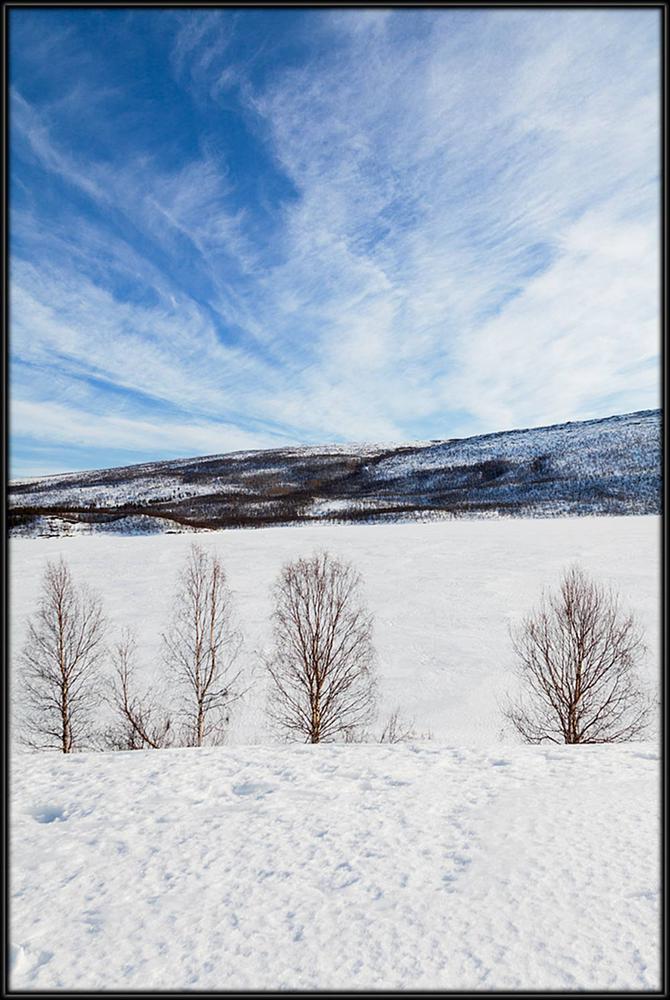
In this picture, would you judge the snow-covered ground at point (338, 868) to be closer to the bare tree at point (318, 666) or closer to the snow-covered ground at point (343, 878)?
the snow-covered ground at point (343, 878)

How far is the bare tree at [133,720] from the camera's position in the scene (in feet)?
70.3

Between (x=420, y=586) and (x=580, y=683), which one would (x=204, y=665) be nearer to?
(x=420, y=586)

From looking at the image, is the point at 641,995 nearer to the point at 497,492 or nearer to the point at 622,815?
the point at 622,815

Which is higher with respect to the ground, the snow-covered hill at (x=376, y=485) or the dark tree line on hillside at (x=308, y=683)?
the snow-covered hill at (x=376, y=485)

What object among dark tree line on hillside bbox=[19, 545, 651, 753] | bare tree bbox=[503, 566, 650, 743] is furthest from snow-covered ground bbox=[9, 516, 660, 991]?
dark tree line on hillside bbox=[19, 545, 651, 753]

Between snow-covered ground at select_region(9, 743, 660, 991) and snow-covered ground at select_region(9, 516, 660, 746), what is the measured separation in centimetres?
842

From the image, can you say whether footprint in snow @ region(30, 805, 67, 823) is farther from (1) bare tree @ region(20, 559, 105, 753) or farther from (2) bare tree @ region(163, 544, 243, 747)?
(1) bare tree @ region(20, 559, 105, 753)

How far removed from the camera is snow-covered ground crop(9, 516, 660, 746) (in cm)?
2292

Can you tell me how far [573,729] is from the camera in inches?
787

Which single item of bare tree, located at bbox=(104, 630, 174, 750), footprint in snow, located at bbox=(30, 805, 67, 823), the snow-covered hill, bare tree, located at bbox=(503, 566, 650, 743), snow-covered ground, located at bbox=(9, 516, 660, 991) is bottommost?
bare tree, located at bbox=(104, 630, 174, 750)

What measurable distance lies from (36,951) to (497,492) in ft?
339

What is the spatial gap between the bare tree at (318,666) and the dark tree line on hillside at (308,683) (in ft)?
0.21

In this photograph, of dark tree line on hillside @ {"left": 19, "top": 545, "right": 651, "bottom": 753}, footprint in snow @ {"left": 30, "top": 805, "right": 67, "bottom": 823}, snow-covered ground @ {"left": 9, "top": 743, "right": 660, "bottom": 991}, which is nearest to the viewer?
snow-covered ground @ {"left": 9, "top": 743, "right": 660, "bottom": 991}

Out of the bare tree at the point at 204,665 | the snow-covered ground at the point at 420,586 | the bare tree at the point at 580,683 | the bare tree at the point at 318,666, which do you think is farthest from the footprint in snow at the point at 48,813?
the bare tree at the point at 580,683
